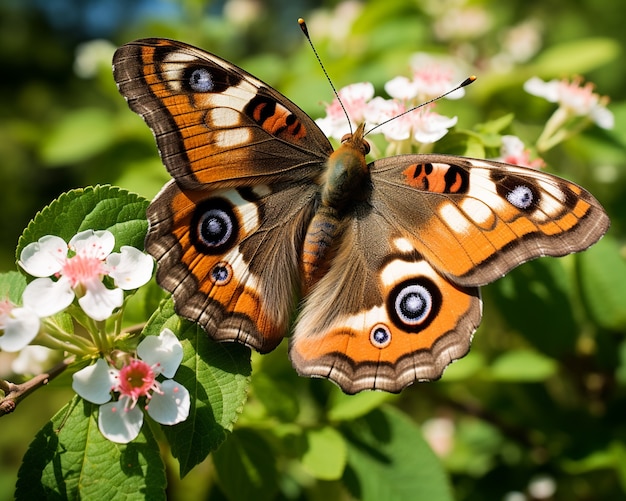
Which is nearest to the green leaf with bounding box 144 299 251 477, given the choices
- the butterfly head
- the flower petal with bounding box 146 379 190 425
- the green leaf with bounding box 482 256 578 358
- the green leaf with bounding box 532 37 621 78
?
the flower petal with bounding box 146 379 190 425

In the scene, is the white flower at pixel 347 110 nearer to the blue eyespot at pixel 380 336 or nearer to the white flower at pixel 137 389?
the blue eyespot at pixel 380 336

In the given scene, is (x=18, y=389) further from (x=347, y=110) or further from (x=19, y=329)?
(x=347, y=110)

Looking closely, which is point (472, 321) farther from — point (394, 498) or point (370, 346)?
point (394, 498)

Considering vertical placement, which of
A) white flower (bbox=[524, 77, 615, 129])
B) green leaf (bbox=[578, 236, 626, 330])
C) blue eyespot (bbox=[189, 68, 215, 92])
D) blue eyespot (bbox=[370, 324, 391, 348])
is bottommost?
green leaf (bbox=[578, 236, 626, 330])

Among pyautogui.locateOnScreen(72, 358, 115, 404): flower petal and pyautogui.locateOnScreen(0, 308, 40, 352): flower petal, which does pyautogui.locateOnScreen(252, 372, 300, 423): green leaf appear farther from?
pyautogui.locateOnScreen(0, 308, 40, 352): flower petal

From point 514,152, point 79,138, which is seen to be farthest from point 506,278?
point 79,138

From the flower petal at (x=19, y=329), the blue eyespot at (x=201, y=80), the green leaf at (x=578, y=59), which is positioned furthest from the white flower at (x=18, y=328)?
the green leaf at (x=578, y=59)
